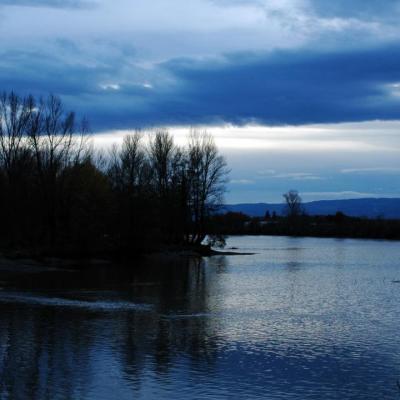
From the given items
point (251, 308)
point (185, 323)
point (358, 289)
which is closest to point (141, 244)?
point (358, 289)

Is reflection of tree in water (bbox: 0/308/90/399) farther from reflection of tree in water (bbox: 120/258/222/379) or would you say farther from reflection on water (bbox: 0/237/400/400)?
reflection of tree in water (bbox: 120/258/222/379)

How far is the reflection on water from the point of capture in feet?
49.2

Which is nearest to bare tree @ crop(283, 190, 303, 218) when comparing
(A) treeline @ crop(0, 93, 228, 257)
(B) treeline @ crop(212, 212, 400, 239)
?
(B) treeline @ crop(212, 212, 400, 239)

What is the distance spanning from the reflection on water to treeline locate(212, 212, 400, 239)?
8375cm

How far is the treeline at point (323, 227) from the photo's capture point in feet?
429

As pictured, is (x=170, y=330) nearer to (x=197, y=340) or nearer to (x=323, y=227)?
(x=197, y=340)

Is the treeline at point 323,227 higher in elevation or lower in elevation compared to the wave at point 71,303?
higher

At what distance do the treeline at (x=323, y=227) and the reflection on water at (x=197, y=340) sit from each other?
3297 inches

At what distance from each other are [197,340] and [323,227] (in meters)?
129

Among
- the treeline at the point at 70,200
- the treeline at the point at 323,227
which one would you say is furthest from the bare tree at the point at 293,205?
the treeline at the point at 70,200

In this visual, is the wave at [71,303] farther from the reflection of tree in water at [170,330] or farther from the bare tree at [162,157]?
the bare tree at [162,157]

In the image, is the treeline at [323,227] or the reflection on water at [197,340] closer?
the reflection on water at [197,340]

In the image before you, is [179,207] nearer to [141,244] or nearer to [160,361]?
[141,244]

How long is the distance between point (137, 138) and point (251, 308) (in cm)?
4900
